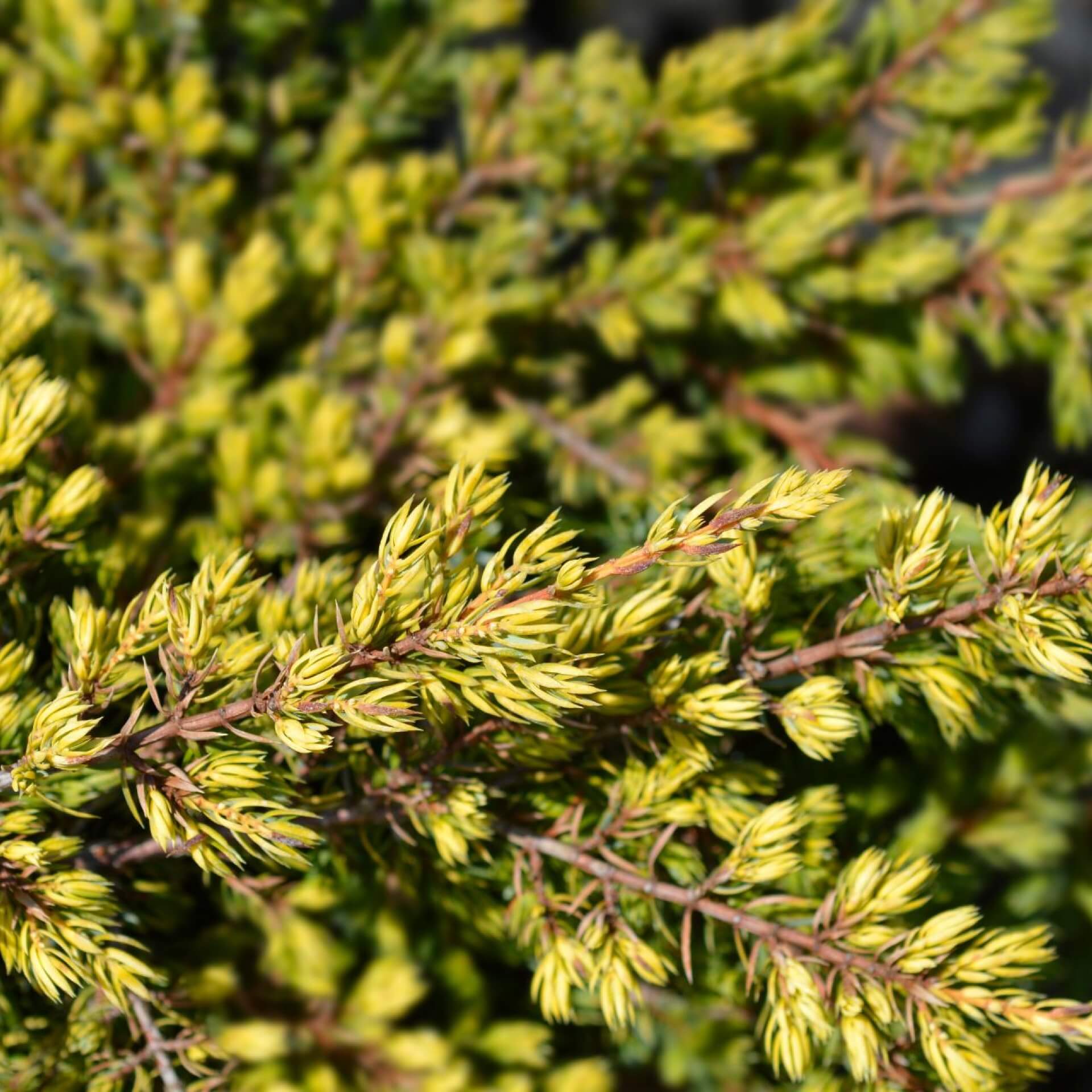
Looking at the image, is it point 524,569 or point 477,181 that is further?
point 477,181

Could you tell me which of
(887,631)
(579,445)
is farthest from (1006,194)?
(887,631)

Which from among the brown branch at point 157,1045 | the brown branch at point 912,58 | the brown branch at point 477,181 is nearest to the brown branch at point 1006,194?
the brown branch at point 912,58

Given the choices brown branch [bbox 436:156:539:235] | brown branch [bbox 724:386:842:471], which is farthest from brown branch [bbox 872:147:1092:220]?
brown branch [bbox 436:156:539:235]

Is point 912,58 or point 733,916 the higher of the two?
point 912,58

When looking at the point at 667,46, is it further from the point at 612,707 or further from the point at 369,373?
the point at 612,707

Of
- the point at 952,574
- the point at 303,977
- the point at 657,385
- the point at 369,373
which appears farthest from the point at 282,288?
the point at 952,574

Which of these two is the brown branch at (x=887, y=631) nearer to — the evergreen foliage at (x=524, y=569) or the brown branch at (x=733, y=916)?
the evergreen foliage at (x=524, y=569)

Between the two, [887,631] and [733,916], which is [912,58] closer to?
[887,631]
